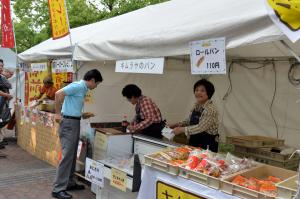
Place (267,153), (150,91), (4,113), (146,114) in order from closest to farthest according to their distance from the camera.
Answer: (146,114) → (267,153) → (150,91) → (4,113)

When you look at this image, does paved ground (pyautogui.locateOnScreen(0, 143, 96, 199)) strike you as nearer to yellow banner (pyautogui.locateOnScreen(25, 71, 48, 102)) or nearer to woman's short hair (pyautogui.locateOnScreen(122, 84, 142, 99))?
yellow banner (pyautogui.locateOnScreen(25, 71, 48, 102))

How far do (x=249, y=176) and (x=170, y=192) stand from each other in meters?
0.71

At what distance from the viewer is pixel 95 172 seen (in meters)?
4.77

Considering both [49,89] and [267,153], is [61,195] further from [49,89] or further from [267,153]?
[49,89]

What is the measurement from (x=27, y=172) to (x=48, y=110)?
1.36 m

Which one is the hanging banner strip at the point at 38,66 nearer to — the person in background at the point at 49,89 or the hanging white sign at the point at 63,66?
the person in background at the point at 49,89

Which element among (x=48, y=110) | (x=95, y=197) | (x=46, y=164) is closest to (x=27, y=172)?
(x=46, y=164)

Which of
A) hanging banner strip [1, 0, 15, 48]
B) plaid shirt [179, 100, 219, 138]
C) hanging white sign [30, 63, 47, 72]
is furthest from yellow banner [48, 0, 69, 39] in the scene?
hanging banner strip [1, 0, 15, 48]

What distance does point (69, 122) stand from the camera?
16.1 ft

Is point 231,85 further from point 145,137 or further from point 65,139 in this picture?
point 65,139

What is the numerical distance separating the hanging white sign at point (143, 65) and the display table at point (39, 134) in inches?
111

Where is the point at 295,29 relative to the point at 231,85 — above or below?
above

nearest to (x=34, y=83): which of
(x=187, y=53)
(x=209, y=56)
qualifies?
(x=187, y=53)

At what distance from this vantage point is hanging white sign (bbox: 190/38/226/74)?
303cm
